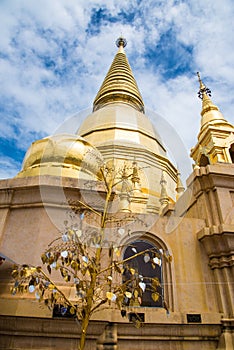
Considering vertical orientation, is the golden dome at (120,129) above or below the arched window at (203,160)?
above

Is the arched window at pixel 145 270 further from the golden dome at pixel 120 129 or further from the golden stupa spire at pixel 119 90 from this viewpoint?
the golden stupa spire at pixel 119 90

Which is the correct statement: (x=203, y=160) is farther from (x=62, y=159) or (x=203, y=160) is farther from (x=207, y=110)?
(x=62, y=159)

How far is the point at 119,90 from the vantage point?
2497 cm

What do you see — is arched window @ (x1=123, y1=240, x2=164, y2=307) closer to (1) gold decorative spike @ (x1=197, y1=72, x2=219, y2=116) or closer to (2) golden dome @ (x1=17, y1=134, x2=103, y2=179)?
(2) golden dome @ (x1=17, y1=134, x2=103, y2=179)

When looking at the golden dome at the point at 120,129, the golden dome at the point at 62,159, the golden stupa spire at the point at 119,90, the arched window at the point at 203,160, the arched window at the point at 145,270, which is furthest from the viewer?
the golden stupa spire at the point at 119,90

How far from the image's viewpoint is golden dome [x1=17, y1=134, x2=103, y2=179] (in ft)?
32.2

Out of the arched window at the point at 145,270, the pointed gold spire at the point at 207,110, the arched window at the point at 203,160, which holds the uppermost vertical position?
the pointed gold spire at the point at 207,110

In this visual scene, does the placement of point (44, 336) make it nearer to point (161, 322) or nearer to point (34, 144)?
point (161, 322)

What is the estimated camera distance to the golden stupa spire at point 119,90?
80.6 ft

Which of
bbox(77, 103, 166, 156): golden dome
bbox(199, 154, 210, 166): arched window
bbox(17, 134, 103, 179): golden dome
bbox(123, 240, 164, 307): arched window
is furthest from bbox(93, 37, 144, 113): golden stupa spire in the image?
bbox(123, 240, 164, 307): arched window

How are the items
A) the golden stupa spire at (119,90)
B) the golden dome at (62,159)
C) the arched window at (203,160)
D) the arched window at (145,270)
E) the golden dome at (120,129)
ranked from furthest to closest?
the golden stupa spire at (119,90) → the golden dome at (120,129) → the arched window at (203,160) → the golden dome at (62,159) → the arched window at (145,270)

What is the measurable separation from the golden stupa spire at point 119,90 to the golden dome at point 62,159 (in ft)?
48.5

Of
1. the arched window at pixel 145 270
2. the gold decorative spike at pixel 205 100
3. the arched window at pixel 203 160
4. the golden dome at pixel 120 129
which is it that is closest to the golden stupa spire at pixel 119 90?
the golden dome at pixel 120 129

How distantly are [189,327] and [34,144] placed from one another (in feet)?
26.6
